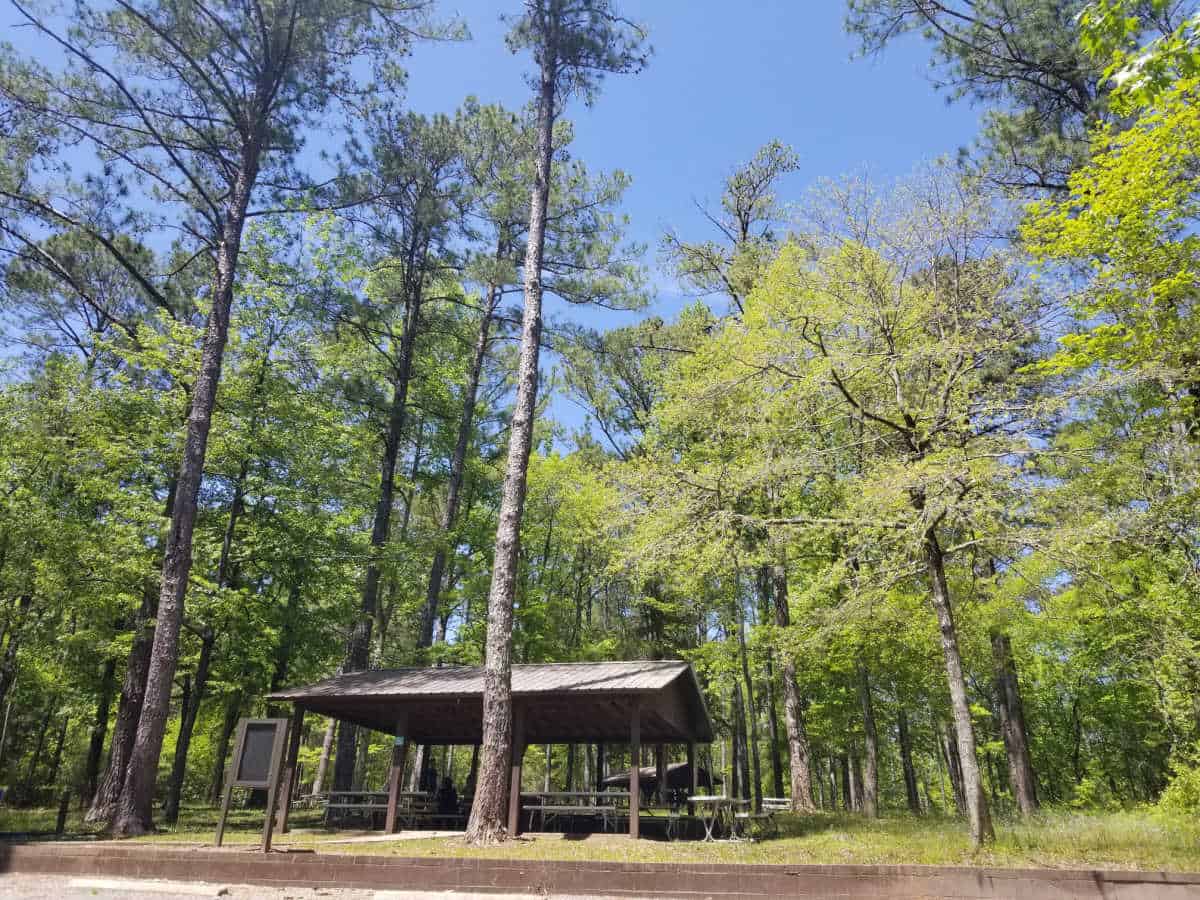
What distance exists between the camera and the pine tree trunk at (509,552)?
9.41 meters

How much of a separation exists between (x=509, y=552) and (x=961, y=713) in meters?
6.75

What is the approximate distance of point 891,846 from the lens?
343 inches

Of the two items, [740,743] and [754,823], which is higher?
[740,743]

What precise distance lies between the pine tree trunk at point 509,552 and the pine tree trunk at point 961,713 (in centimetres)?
603

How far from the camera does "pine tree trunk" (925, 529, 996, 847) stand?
860 centimetres

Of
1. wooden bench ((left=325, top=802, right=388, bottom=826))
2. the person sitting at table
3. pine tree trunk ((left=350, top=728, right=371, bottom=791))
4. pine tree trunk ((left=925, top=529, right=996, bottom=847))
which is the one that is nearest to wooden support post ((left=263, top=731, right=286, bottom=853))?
wooden bench ((left=325, top=802, right=388, bottom=826))

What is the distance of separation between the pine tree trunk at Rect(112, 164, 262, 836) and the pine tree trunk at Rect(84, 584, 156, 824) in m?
1.63

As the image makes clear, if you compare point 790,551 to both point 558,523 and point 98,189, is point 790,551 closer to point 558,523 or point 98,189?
point 558,523

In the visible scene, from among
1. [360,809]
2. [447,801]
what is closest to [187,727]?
[360,809]

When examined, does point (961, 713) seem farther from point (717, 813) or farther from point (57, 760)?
point (57, 760)

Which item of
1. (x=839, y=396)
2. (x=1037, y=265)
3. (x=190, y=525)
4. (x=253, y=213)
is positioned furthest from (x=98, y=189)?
(x=1037, y=265)

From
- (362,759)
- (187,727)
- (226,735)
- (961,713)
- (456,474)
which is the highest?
(456,474)

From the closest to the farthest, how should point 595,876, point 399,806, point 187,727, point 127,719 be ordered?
1. point 595,876
2. point 127,719
3. point 399,806
4. point 187,727

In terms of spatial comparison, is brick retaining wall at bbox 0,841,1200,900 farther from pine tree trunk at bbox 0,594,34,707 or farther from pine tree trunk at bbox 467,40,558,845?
pine tree trunk at bbox 0,594,34,707
